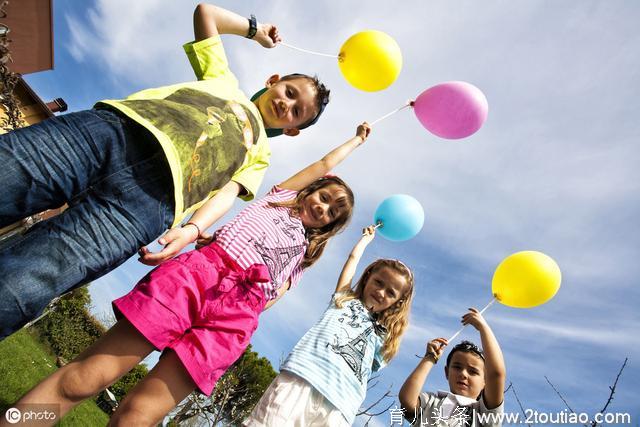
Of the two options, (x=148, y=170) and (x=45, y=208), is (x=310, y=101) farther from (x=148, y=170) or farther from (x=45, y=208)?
(x=45, y=208)

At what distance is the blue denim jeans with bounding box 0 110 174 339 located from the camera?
4.23 ft

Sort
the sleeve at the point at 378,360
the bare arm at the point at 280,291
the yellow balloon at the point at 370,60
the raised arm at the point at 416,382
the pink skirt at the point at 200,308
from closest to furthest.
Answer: the pink skirt at the point at 200,308, the bare arm at the point at 280,291, the raised arm at the point at 416,382, the sleeve at the point at 378,360, the yellow balloon at the point at 370,60

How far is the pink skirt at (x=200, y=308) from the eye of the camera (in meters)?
1.57

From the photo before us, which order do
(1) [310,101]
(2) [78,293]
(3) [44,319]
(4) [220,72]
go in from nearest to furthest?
(4) [220,72], (1) [310,101], (3) [44,319], (2) [78,293]

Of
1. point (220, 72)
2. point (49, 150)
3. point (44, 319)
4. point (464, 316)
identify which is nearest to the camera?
point (49, 150)

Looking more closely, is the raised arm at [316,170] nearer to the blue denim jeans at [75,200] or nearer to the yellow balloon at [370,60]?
the yellow balloon at [370,60]

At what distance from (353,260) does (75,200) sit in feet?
7.22

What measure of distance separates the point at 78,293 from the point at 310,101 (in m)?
16.6

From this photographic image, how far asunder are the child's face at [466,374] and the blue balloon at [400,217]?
108 centimetres

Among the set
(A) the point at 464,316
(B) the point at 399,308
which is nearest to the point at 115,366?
(B) the point at 399,308

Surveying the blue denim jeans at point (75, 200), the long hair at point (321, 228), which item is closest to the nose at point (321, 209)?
the long hair at point (321, 228)

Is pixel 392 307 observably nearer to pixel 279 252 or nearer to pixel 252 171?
pixel 279 252

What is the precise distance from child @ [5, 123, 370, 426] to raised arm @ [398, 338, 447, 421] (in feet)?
3.68

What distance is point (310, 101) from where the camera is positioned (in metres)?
2.50
